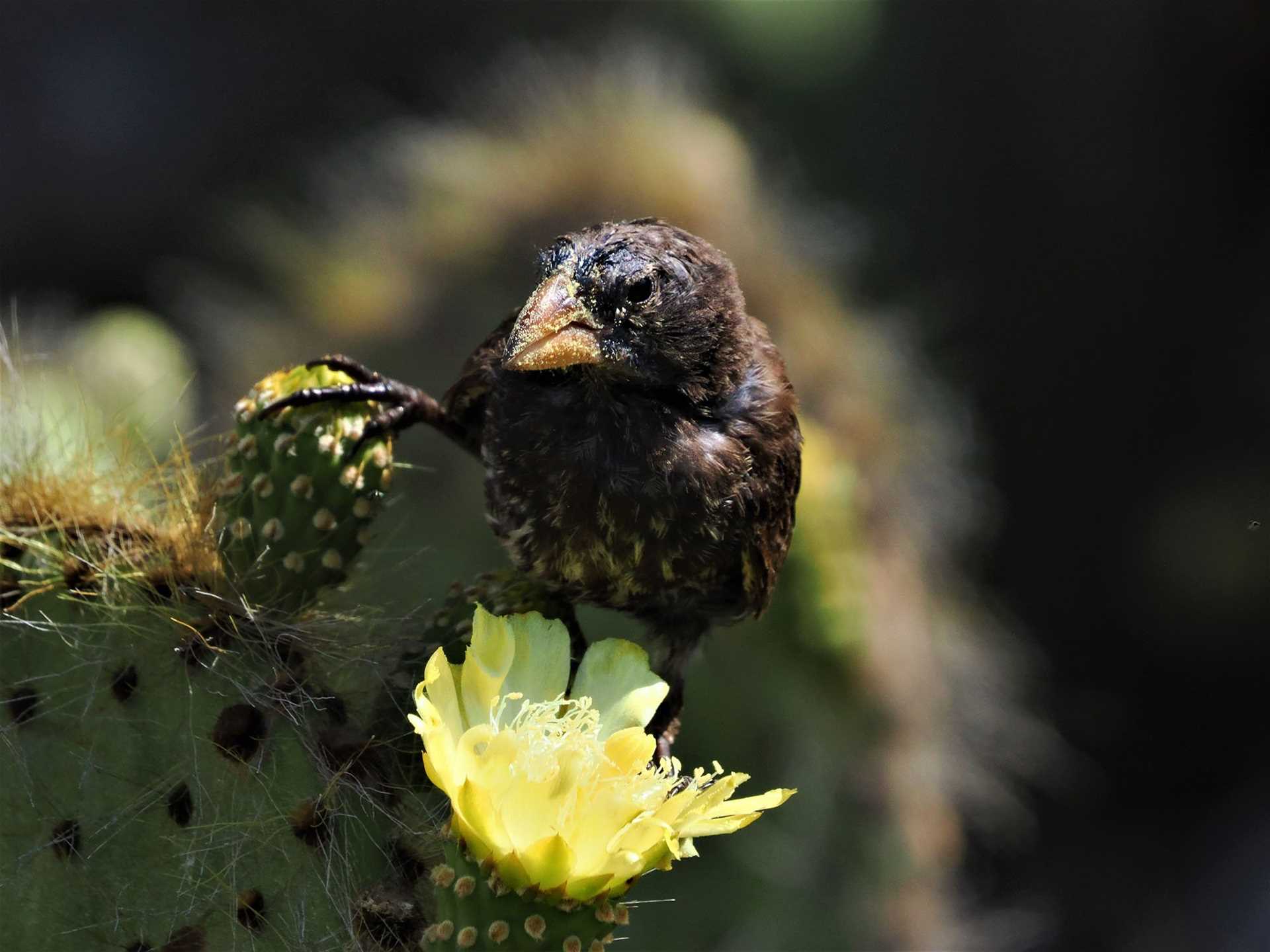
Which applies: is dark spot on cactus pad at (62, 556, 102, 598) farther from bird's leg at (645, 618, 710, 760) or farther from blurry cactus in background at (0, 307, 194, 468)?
bird's leg at (645, 618, 710, 760)

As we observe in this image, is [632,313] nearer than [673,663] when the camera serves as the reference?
Yes

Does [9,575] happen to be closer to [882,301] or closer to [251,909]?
[251,909]

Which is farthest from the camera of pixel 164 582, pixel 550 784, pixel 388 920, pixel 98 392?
pixel 98 392

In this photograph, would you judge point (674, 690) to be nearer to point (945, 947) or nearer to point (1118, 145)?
point (945, 947)

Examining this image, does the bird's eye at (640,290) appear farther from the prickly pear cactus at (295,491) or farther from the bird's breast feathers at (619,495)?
the prickly pear cactus at (295,491)

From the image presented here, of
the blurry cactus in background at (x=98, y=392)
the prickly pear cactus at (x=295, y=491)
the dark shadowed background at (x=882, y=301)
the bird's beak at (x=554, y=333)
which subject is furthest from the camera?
the dark shadowed background at (x=882, y=301)

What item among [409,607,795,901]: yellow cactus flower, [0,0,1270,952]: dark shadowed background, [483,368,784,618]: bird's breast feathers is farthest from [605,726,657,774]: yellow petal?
[0,0,1270,952]: dark shadowed background

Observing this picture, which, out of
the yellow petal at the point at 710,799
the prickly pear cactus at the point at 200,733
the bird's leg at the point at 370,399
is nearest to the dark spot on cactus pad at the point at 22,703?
the prickly pear cactus at the point at 200,733

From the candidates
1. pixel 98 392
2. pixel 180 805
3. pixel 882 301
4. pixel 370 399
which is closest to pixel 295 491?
pixel 370 399
